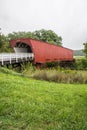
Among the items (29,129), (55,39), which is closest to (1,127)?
(29,129)

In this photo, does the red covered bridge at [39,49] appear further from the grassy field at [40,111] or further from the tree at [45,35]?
the tree at [45,35]

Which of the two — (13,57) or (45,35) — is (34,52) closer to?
(13,57)

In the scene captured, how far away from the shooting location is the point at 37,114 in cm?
476

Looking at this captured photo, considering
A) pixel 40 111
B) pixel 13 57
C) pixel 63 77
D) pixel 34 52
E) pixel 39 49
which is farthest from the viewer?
pixel 39 49

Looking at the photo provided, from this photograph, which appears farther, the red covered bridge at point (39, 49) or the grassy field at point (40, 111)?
the red covered bridge at point (39, 49)

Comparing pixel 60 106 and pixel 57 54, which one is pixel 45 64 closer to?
pixel 57 54

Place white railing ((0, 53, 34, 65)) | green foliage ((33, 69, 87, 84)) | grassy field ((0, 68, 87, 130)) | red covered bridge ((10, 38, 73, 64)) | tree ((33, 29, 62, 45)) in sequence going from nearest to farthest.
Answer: grassy field ((0, 68, 87, 130)) → green foliage ((33, 69, 87, 84)) → white railing ((0, 53, 34, 65)) → red covered bridge ((10, 38, 73, 64)) → tree ((33, 29, 62, 45))

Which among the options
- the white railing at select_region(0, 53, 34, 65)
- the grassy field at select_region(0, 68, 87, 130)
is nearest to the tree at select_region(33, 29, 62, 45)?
the white railing at select_region(0, 53, 34, 65)

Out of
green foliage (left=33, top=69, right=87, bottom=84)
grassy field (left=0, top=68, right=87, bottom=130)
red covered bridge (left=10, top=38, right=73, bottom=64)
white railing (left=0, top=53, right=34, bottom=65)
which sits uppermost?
red covered bridge (left=10, top=38, right=73, bottom=64)

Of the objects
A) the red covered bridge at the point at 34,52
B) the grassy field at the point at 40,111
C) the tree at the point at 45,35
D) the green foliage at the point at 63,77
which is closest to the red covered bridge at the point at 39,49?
the red covered bridge at the point at 34,52

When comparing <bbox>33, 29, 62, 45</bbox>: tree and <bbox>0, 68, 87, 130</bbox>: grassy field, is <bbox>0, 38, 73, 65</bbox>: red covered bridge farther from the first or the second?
<bbox>33, 29, 62, 45</bbox>: tree

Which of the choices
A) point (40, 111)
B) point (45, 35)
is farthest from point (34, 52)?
point (45, 35)

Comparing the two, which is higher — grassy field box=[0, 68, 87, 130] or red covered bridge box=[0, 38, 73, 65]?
red covered bridge box=[0, 38, 73, 65]

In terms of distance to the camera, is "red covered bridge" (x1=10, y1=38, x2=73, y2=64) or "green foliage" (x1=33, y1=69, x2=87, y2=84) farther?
"red covered bridge" (x1=10, y1=38, x2=73, y2=64)
